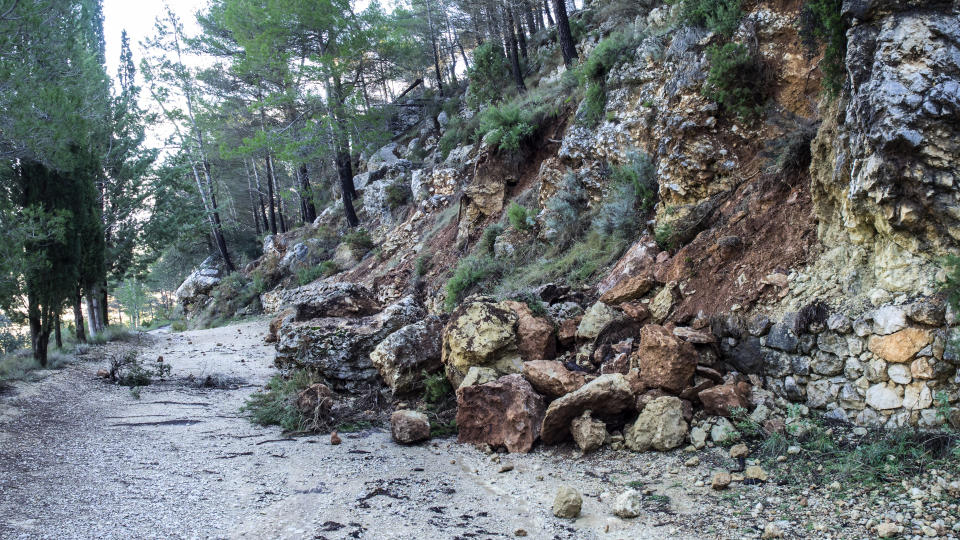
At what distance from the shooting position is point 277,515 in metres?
3.62

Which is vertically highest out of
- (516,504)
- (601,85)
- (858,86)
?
(601,85)

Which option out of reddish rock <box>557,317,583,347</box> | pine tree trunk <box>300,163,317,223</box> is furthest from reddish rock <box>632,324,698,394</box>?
pine tree trunk <box>300,163,317,223</box>

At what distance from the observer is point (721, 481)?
368cm

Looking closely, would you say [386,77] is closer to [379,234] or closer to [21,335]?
[379,234]

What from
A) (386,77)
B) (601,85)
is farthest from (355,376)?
(386,77)

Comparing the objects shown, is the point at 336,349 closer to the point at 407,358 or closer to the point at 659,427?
the point at 407,358

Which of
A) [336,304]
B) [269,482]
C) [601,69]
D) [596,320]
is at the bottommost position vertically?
[269,482]

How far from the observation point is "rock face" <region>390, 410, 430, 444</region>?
539cm

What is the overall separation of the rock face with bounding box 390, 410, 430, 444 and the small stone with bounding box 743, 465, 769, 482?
313cm

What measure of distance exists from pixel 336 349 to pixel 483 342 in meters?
2.48

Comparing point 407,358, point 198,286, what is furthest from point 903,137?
point 198,286

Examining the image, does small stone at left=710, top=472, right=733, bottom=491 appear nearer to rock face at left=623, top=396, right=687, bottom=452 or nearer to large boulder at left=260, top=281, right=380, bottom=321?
rock face at left=623, top=396, right=687, bottom=452

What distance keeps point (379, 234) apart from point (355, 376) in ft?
41.8

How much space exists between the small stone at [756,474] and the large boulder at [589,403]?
3.98 ft
